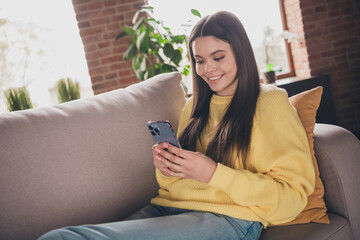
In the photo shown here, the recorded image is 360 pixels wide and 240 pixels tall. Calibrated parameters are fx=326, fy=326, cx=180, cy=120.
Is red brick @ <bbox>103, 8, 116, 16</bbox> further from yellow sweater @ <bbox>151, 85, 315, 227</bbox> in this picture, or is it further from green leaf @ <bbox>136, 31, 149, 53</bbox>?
yellow sweater @ <bbox>151, 85, 315, 227</bbox>

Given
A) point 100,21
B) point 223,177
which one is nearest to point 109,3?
point 100,21

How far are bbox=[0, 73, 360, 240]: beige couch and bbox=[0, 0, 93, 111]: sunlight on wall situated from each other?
2.45m

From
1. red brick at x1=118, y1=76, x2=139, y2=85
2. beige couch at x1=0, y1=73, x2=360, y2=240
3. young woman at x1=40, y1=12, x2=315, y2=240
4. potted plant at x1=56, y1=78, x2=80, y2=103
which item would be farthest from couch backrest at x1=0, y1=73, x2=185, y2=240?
red brick at x1=118, y1=76, x2=139, y2=85

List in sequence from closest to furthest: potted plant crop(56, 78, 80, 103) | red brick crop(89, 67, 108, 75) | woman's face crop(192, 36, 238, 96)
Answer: woman's face crop(192, 36, 238, 96)
potted plant crop(56, 78, 80, 103)
red brick crop(89, 67, 108, 75)

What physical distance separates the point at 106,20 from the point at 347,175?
9.13 feet

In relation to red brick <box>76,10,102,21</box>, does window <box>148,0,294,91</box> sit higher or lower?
lower

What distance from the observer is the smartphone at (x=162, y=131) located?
1.06 metres

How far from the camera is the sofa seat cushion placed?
43.1 inches

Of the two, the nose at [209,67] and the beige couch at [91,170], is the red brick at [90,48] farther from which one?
the nose at [209,67]

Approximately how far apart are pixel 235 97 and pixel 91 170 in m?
0.63

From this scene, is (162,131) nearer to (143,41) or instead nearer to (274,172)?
(274,172)

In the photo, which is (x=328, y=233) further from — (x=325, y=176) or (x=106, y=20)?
(x=106, y=20)

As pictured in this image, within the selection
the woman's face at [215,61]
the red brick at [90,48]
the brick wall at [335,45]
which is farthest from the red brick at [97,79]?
the woman's face at [215,61]

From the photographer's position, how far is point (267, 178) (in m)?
1.09
